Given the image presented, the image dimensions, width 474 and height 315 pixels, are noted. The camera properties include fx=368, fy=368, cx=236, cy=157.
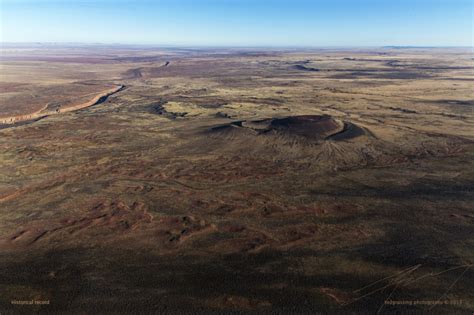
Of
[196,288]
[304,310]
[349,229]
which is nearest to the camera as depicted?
[304,310]

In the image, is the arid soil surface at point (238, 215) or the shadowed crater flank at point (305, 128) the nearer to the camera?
the arid soil surface at point (238, 215)

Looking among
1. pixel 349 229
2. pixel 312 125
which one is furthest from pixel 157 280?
pixel 312 125

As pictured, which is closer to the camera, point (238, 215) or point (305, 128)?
point (238, 215)

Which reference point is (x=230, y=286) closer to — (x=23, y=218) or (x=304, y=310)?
(x=304, y=310)

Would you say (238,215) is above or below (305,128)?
below
